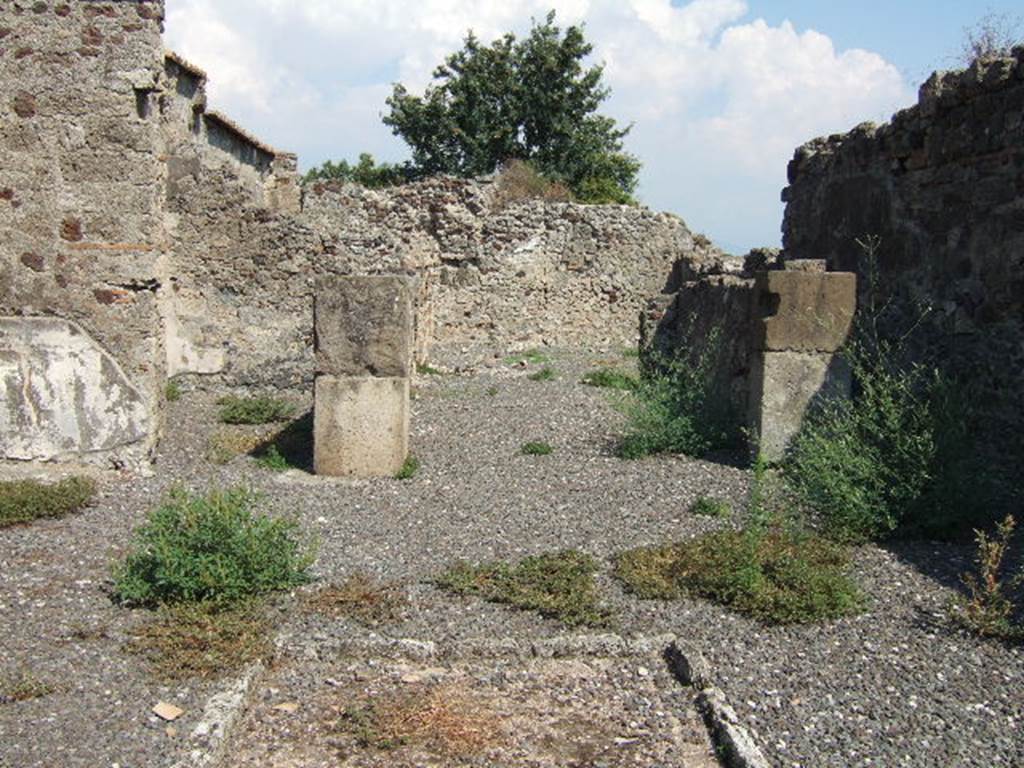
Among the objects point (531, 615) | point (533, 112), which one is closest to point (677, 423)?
point (531, 615)

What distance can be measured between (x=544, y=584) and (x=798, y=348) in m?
3.22

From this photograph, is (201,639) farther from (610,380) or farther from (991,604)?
(610,380)

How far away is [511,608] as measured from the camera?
523 cm

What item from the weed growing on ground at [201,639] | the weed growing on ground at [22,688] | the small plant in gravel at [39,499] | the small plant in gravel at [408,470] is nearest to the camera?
the weed growing on ground at [22,688]

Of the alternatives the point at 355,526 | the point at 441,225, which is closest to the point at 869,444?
the point at 355,526

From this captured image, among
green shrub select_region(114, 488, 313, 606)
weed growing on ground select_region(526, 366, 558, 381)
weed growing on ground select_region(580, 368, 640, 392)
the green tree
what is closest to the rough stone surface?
green shrub select_region(114, 488, 313, 606)

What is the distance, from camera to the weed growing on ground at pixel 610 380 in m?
11.9

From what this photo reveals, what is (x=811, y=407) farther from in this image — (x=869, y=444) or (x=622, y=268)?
(x=622, y=268)

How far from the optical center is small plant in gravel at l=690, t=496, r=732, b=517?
265 inches

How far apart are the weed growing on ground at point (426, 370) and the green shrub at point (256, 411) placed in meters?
3.08

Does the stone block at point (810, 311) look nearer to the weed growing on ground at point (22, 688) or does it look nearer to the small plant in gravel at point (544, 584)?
the small plant in gravel at point (544, 584)

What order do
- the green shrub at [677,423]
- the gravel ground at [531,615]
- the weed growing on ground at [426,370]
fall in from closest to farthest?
the gravel ground at [531,615], the green shrub at [677,423], the weed growing on ground at [426,370]

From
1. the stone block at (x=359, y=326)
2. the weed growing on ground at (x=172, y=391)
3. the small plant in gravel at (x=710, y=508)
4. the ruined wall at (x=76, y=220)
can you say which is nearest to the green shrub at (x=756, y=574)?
the small plant in gravel at (x=710, y=508)

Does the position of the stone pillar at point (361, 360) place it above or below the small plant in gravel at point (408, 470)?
above
